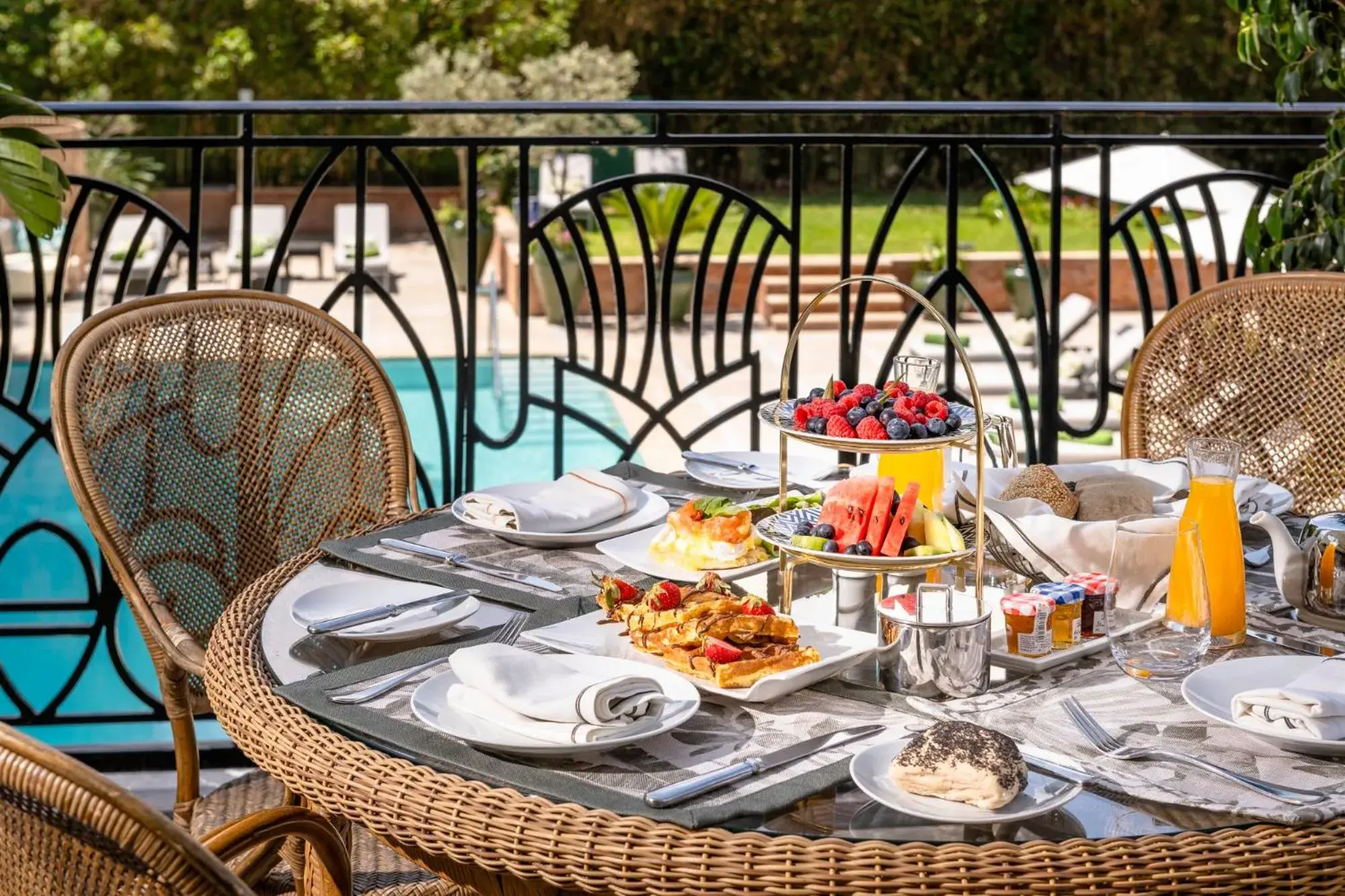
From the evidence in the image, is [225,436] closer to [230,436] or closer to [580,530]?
[230,436]

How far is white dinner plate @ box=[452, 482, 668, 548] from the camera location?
1.59m

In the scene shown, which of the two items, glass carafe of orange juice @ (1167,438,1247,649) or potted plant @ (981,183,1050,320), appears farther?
potted plant @ (981,183,1050,320)

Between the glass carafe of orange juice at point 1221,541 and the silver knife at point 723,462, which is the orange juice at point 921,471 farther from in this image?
the silver knife at point 723,462

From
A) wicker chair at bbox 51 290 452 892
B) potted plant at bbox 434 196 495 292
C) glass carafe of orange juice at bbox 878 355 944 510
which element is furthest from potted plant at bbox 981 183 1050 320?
glass carafe of orange juice at bbox 878 355 944 510

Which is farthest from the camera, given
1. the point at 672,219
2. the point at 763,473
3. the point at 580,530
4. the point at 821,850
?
the point at 672,219

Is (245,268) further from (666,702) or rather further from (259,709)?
(666,702)

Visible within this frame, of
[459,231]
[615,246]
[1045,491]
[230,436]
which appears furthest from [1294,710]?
[459,231]

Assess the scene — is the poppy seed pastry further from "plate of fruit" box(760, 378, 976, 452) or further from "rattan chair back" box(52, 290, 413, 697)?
"rattan chair back" box(52, 290, 413, 697)

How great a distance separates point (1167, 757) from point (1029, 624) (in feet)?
0.68

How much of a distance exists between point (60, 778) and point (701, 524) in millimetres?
785

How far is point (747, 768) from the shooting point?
1025 millimetres

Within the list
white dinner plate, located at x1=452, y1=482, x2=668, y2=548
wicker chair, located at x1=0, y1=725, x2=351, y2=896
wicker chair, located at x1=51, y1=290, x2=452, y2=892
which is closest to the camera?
wicker chair, located at x1=0, y1=725, x2=351, y2=896

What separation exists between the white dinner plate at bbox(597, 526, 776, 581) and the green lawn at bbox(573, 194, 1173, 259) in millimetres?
11862

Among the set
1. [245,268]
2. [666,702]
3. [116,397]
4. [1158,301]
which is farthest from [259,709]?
[1158,301]
